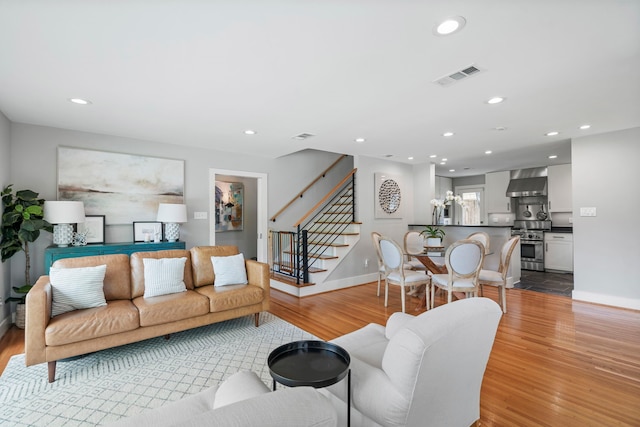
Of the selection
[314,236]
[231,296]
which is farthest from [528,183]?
[231,296]

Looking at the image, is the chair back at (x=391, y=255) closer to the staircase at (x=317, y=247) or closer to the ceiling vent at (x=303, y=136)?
the staircase at (x=317, y=247)

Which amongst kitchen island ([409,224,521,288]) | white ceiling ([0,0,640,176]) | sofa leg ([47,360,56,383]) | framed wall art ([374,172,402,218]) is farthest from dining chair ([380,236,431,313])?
sofa leg ([47,360,56,383])

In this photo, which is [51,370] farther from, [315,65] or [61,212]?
[315,65]

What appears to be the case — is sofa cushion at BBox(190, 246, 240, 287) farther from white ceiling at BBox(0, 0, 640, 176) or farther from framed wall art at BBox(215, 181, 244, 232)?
framed wall art at BBox(215, 181, 244, 232)

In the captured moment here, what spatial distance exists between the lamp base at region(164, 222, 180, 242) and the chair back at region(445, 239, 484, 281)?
370 cm

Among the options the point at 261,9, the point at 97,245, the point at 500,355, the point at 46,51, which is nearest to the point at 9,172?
the point at 97,245

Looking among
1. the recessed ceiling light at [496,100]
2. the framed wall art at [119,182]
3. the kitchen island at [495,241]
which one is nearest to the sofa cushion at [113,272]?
the framed wall art at [119,182]

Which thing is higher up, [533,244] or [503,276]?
[533,244]

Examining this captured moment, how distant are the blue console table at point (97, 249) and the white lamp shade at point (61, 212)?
0.33 meters

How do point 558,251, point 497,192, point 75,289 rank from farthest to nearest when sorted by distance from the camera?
point 497,192
point 558,251
point 75,289

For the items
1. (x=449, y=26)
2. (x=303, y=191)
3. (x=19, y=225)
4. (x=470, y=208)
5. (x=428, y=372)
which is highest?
(x=449, y=26)

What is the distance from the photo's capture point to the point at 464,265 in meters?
3.57

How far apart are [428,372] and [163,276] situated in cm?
281

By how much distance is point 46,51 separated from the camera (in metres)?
2.03
